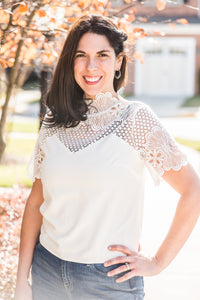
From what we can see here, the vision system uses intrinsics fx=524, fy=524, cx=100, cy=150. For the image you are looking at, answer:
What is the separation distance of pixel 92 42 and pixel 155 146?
0.53m

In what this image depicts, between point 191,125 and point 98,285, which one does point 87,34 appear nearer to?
point 98,285

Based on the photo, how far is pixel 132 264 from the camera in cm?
202

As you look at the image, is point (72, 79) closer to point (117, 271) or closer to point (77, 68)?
point (77, 68)

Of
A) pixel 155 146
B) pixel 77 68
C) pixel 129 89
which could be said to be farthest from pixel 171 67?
pixel 155 146

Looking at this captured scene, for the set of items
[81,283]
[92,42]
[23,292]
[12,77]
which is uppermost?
[92,42]

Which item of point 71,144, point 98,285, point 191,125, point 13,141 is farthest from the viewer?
point 191,125

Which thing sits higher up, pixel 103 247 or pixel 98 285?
pixel 103 247

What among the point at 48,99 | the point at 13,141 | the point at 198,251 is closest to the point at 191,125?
the point at 13,141

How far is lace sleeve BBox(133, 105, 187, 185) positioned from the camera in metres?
1.99

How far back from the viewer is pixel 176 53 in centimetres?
2808

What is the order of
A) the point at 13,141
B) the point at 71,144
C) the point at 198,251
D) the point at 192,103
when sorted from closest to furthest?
1. the point at 71,144
2. the point at 198,251
3. the point at 13,141
4. the point at 192,103

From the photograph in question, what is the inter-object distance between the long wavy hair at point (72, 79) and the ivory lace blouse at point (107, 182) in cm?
21

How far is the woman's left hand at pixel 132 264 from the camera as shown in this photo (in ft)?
6.50

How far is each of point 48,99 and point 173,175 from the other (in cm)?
73
